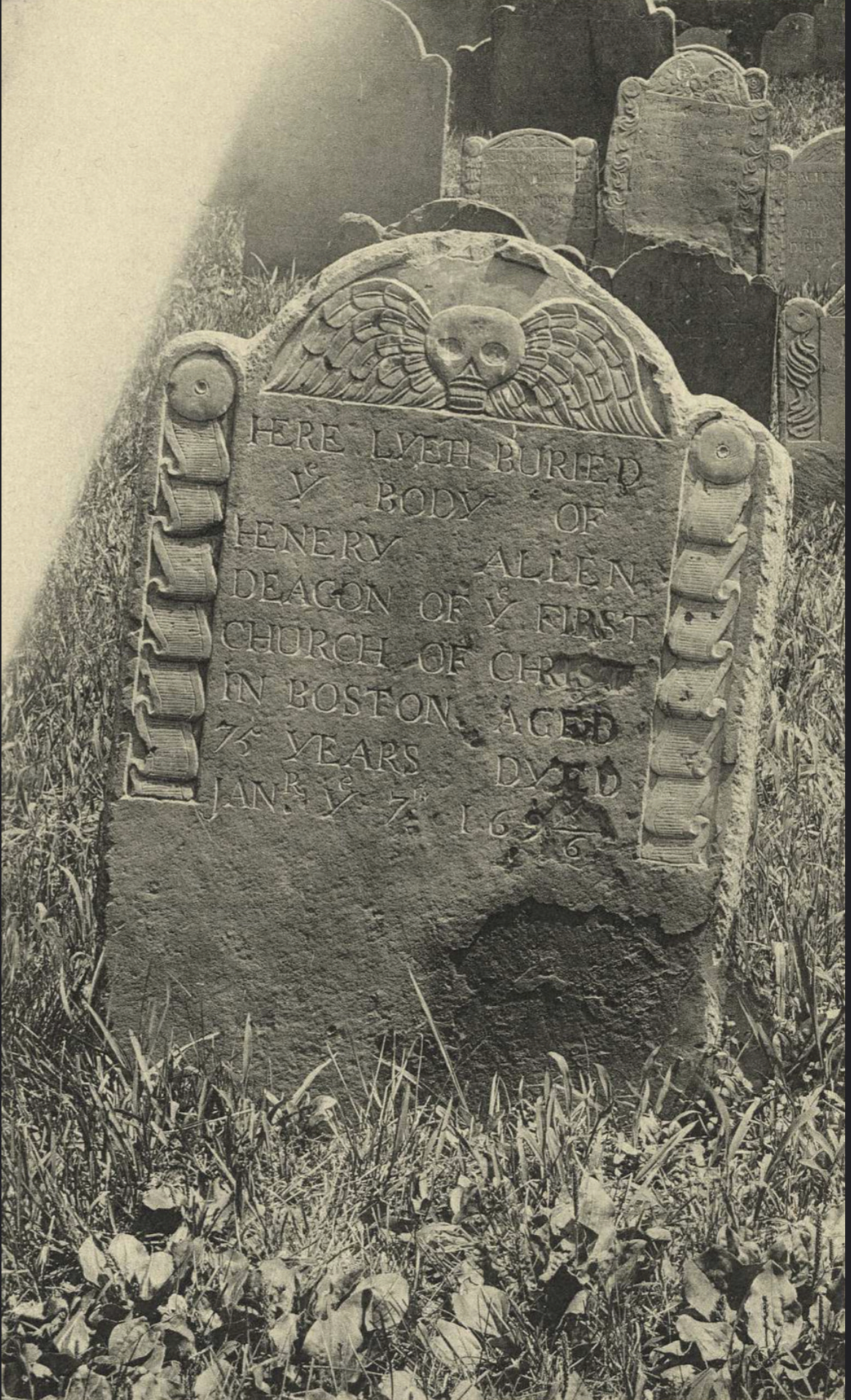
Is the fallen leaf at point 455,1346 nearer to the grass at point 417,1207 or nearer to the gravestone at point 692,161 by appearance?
the grass at point 417,1207

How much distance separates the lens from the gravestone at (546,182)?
238 inches

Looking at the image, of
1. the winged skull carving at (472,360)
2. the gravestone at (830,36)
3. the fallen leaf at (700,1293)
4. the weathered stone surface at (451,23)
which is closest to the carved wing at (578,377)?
the winged skull carving at (472,360)

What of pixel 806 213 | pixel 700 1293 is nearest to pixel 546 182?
pixel 806 213

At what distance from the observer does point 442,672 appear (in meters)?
2.68

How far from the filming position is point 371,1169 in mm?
2473

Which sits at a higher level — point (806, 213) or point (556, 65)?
point (556, 65)

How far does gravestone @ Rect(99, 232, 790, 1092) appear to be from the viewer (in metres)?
2.63

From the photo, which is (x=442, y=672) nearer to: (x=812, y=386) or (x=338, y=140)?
(x=812, y=386)

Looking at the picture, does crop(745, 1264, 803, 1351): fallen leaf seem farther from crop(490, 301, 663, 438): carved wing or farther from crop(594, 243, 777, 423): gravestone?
crop(594, 243, 777, 423): gravestone

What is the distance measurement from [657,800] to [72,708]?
161cm

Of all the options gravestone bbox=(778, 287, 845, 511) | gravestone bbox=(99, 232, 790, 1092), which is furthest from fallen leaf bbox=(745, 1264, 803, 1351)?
gravestone bbox=(778, 287, 845, 511)

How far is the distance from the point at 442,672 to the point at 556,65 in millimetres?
4506

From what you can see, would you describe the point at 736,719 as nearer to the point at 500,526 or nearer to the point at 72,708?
the point at 500,526

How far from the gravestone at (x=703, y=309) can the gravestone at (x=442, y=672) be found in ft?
7.58
